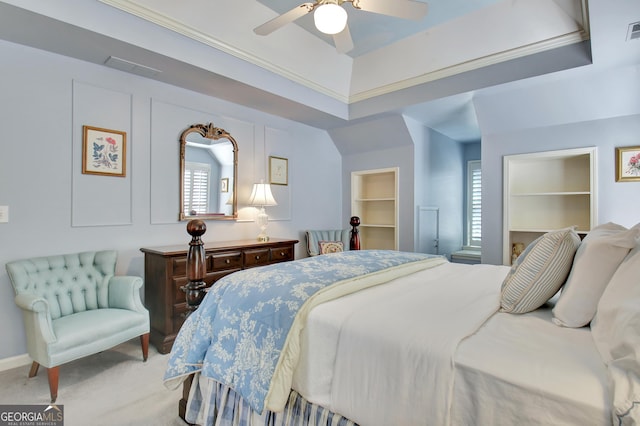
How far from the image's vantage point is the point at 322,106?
4035mm

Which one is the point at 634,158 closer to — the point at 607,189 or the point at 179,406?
the point at 607,189

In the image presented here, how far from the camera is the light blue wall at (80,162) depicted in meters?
2.48

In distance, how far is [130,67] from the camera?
2.88 m

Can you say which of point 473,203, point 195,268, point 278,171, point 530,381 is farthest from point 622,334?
point 473,203

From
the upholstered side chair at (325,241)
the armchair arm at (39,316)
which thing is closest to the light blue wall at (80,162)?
the armchair arm at (39,316)

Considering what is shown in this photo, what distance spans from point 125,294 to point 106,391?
70 cm

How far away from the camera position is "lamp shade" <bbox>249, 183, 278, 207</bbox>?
12.5 feet

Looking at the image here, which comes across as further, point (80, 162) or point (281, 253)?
point (281, 253)

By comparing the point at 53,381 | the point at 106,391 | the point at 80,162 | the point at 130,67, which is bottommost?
the point at 106,391

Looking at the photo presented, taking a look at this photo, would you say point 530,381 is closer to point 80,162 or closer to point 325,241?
point 80,162

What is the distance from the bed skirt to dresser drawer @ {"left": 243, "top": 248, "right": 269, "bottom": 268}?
1.72 meters

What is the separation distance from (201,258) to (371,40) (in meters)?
3.00

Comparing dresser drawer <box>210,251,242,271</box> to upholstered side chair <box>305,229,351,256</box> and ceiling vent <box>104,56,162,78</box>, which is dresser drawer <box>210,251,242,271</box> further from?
ceiling vent <box>104,56,162,78</box>

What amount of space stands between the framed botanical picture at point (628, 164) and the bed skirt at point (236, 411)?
3684 mm
